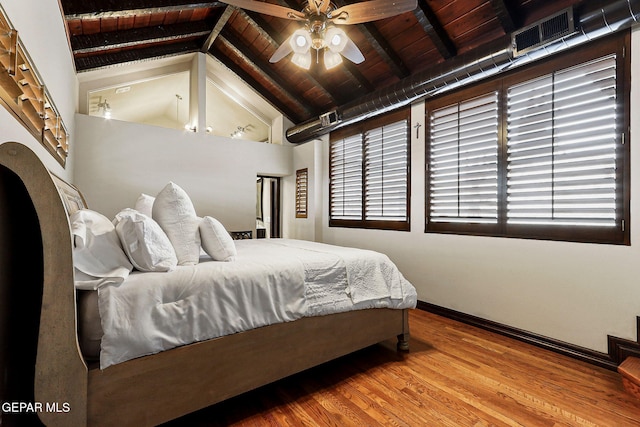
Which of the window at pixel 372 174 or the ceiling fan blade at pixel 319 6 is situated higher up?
the ceiling fan blade at pixel 319 6

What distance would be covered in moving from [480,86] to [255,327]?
10.4ft

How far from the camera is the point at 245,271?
1717mm

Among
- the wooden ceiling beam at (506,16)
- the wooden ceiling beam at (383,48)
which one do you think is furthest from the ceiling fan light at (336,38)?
the wooden ceiling beam at (506,16)

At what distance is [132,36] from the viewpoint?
370 cm

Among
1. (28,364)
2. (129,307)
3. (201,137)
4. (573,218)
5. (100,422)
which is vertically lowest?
(100,422)

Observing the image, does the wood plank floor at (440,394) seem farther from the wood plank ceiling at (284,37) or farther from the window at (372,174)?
the wood plank ceiling at (284,37)

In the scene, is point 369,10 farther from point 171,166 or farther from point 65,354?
point 171,166

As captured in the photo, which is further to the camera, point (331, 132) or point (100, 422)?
point (331, 132)

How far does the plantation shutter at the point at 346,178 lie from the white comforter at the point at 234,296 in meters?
2.35

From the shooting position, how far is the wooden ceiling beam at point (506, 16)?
8.45 ft

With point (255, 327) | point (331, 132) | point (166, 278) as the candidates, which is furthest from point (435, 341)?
point (331, 132)

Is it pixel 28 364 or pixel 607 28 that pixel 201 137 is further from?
pixel 607 28

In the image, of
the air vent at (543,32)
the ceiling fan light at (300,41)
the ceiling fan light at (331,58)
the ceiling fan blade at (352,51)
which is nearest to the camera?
the air vent at (543,32)

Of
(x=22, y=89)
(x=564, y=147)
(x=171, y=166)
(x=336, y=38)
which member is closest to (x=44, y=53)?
(x=22, y=89)
